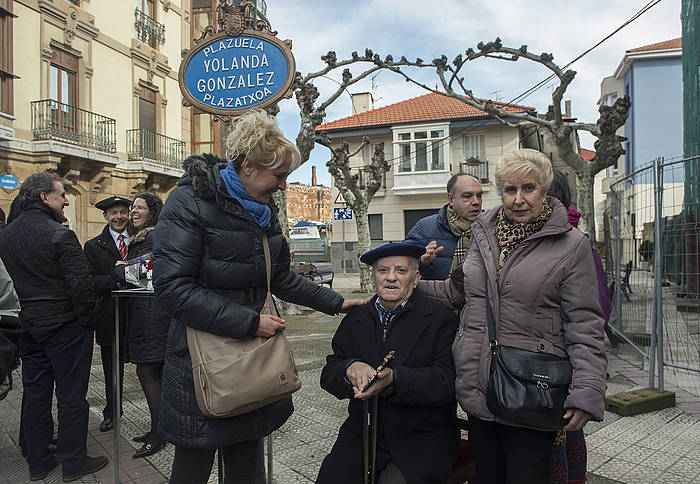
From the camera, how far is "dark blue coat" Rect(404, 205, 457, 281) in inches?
139

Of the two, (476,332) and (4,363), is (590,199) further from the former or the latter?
(4,363)

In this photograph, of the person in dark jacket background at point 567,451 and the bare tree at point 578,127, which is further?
the bare tree at point 578,127

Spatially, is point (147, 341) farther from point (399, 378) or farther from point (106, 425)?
point (399, 378)

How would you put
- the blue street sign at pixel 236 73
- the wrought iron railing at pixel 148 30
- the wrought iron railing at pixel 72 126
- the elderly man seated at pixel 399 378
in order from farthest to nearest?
the wrought iron railing at pixel 148 30
the wrought iron railing at pixel 72 126
the blue street sign at pixel 236 73
the elderly man seated at pixel 399 378

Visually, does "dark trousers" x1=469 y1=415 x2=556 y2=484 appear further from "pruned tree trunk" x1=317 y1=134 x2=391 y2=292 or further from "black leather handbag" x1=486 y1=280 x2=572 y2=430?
"pruned tree trunk" x1=317 y1=134 x2=391 y2=292

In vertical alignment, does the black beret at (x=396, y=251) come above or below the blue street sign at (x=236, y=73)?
below

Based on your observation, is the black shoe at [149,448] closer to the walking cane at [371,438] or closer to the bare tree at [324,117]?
the walking cane at [371,438]

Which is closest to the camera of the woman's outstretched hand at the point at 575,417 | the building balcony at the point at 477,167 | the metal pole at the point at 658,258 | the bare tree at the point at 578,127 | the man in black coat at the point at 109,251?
the woman's outstretched hand at the point at 575,417

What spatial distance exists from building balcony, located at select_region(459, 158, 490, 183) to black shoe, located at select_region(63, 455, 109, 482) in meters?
24.9

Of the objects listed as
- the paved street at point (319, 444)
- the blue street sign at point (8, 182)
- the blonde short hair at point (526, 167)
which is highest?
the blue street sign at point (8, 182)

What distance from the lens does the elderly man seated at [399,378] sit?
2.44 meters

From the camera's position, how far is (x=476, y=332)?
2348 mm

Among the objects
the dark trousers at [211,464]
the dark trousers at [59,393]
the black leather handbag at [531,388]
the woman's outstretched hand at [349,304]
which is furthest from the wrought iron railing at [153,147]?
the black leather handbag at [531,388]

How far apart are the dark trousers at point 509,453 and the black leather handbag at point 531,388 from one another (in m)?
0.12
